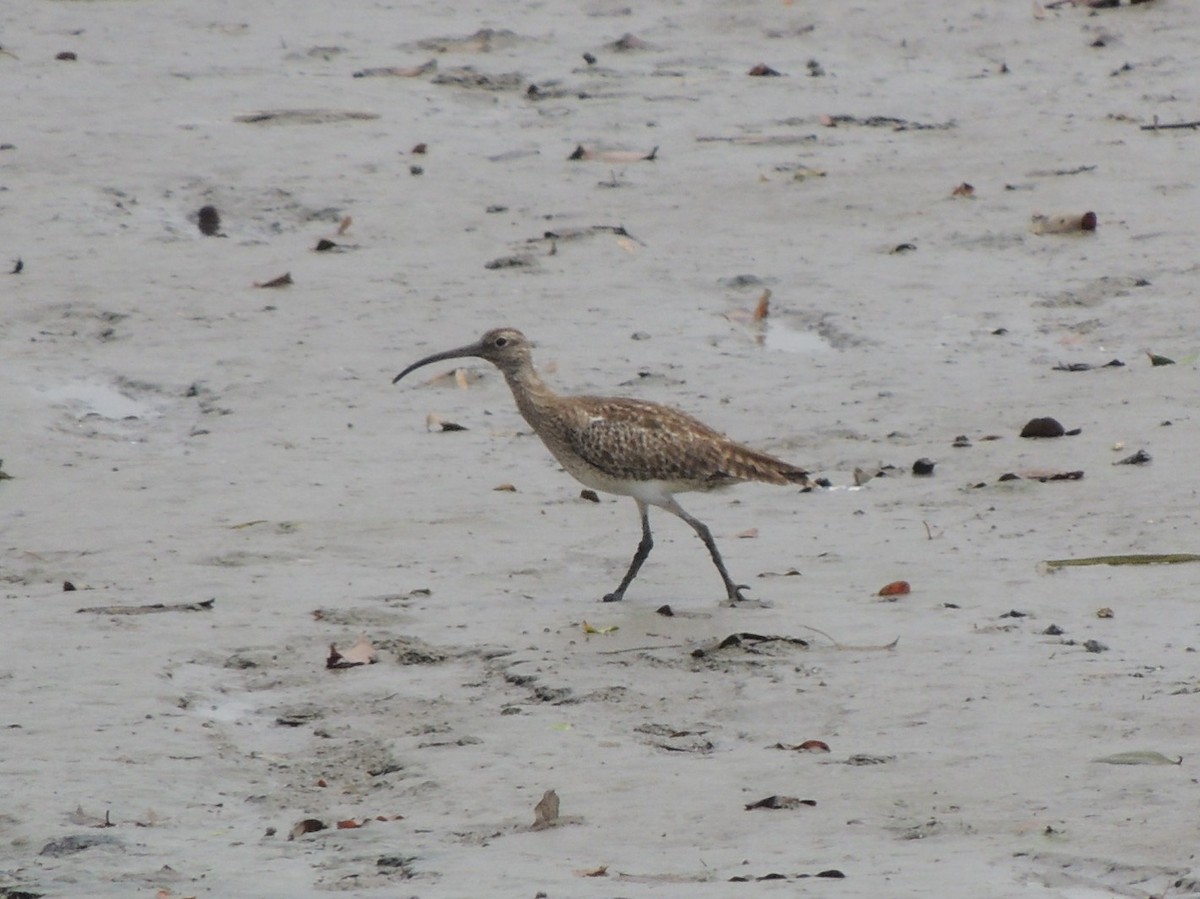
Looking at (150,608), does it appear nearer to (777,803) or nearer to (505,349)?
(505,349)

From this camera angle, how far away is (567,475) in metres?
10.4

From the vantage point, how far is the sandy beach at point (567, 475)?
619 centimetres

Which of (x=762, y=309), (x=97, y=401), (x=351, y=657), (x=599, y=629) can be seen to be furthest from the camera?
(x=762, y=309)

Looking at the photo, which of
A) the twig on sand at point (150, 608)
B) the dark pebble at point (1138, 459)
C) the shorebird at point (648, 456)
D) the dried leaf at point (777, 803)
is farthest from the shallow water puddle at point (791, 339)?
the dried leaf at point (777, 803)

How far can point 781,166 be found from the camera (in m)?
14.5

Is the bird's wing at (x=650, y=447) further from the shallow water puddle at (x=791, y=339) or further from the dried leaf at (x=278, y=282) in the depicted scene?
the dried leaf at (x=278, y=282)

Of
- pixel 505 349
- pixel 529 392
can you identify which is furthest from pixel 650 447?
pixel 505 349

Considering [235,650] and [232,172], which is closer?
[235,650]

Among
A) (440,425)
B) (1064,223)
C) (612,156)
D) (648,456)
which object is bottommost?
(440,425)

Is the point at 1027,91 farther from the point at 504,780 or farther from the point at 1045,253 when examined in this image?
the point at 504,780

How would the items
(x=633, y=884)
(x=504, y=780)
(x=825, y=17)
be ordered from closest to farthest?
(x=633, y=884)
(x=504, y=780)
(x=825, y=17)

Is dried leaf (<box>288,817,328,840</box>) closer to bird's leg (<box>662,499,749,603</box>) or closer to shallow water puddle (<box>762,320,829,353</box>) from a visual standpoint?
bird's leg (<box>662,499,749,603</box>)

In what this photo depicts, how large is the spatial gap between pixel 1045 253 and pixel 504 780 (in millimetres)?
7451

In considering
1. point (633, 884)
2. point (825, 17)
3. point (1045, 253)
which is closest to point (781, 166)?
point (1045, 253)
